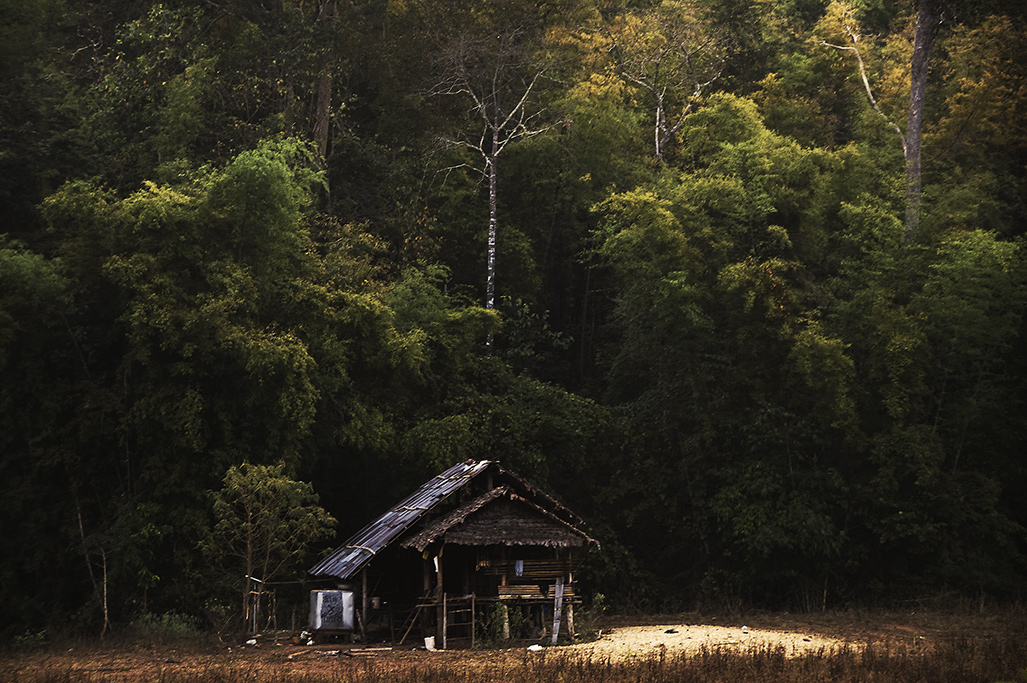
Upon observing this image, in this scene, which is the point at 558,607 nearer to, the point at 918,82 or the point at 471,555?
the point at 471,555

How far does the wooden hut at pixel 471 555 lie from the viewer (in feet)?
60.6

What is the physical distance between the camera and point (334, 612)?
19422 mm

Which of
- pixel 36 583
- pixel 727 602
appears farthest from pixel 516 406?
pixel 36 583

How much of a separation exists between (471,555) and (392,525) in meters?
1.53

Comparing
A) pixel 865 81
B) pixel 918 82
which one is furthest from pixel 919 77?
pixel 865 81

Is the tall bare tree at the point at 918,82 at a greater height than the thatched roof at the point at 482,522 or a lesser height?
greater

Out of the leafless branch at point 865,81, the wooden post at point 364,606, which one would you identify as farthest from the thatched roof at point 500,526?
the leafless branch at point 865,81

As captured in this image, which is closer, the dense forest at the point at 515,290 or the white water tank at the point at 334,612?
the white water tank at the point at 334,612

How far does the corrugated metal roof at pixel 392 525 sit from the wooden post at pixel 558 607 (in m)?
2.47

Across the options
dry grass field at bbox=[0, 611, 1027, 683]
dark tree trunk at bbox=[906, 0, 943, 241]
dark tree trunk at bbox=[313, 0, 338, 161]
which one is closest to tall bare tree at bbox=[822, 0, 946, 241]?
dark tree trunk at bbox=[906, 0, 943, 241]

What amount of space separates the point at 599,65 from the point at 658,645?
1914 centimetres

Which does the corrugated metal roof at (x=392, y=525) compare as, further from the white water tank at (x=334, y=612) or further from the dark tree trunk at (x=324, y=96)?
the dark tree trunk at (x=324, y=96)

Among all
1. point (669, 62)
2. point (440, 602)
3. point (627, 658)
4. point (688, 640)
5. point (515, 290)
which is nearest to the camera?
point (627, 658)

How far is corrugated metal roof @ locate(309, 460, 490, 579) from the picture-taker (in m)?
18.8
